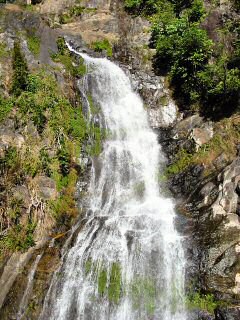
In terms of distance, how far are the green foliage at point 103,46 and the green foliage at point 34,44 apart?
5019 millimetres

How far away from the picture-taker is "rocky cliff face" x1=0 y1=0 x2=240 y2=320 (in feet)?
44.0

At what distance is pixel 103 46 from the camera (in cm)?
2970

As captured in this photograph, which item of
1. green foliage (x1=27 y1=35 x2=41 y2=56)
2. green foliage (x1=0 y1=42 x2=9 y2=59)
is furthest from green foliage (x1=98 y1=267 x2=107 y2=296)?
green foliage (x1=27 y1=35 x2=41 y2=56)

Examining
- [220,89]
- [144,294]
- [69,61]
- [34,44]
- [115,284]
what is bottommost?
[144,294]

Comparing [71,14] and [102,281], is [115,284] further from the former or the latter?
[71,14]

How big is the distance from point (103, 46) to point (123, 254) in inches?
776

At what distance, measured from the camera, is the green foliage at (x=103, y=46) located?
2936 centimetres

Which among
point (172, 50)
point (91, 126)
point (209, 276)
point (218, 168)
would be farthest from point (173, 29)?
point (209, 276)

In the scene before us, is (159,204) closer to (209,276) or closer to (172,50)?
(209,276)

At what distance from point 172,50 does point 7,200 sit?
15480 millimetres

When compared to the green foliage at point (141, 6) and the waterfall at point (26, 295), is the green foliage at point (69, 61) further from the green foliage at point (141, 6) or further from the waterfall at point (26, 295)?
the waterfall at point (26, 295)

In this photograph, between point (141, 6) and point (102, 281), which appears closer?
point (102, 281)

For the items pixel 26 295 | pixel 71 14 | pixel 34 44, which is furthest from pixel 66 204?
pixel 71 14

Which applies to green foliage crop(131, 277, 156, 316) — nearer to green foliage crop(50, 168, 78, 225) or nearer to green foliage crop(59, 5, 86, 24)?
green foliage crop(50, 168, 78, 225)
